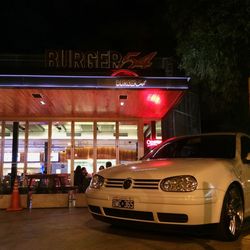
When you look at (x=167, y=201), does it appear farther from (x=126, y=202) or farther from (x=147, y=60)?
(x=147, y=60)

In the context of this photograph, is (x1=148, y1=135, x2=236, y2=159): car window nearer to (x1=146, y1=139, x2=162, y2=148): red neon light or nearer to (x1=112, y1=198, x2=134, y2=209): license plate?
(x1=112, y1=198, x2=134, y2=209): license plate

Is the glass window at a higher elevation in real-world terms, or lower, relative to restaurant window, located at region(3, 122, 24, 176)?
lower

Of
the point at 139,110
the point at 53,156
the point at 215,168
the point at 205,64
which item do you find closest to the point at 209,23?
the point at 205,64

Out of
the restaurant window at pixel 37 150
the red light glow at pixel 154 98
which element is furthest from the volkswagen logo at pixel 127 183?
the restaurant window at pixel 37 150

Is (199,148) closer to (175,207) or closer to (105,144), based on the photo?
(175,207)

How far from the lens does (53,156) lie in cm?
1916

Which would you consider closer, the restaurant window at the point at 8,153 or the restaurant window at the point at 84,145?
the restaurant window at the point at 8,153

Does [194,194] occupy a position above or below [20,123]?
below

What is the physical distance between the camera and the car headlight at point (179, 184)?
5660 mm

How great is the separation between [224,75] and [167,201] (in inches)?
191

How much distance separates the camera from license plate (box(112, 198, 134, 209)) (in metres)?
5.95

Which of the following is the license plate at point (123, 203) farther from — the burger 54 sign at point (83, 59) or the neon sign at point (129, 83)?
the burger 54 sign at point (83, 59)

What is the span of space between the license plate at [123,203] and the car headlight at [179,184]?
0.54 m

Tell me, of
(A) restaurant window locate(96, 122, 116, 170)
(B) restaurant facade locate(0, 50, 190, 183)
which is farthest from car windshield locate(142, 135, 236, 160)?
(A) restaurant window locate(96, 122, 116, 170)
